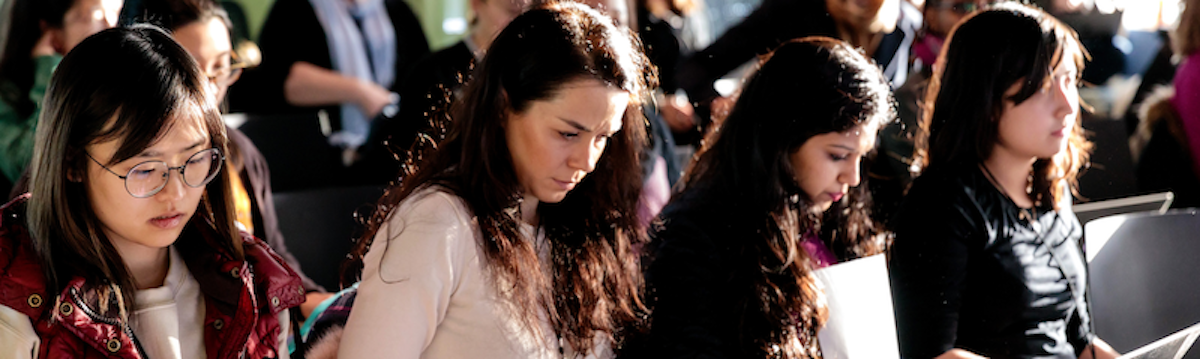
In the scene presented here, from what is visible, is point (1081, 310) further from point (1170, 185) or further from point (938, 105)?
point (1170, 185)

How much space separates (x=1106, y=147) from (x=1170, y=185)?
1.04 ft

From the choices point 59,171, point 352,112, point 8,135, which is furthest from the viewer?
point 352,112

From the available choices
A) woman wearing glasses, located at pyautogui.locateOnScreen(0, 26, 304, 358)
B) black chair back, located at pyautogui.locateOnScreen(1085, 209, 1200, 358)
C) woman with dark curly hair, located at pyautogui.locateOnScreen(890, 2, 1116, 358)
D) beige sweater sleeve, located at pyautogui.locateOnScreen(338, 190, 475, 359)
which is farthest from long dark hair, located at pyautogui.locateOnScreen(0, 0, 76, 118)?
black chair back, located at pyautogui.locateOnScreen(1085, 209, 1200, 358)

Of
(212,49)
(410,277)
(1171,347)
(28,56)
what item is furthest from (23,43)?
(1171,347)

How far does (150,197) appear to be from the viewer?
1062 millimetres

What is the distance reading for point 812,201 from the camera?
1.58 meters

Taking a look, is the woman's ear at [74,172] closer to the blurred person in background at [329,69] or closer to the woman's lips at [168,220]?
the woman's lips at [168,220]

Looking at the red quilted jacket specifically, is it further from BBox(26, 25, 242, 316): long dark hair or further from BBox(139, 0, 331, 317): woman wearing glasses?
BBox(139, 0, 331, 317): woman wearing glasses

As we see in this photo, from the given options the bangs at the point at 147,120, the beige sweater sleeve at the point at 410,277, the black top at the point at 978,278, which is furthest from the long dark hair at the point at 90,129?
the black top at the point at 978,278

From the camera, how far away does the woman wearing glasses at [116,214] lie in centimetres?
101

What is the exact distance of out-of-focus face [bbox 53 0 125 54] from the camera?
1.49m

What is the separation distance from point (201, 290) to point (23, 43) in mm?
696

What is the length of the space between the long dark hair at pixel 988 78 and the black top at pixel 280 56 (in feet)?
4.35

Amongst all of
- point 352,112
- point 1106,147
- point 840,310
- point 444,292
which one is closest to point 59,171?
point 444,292
